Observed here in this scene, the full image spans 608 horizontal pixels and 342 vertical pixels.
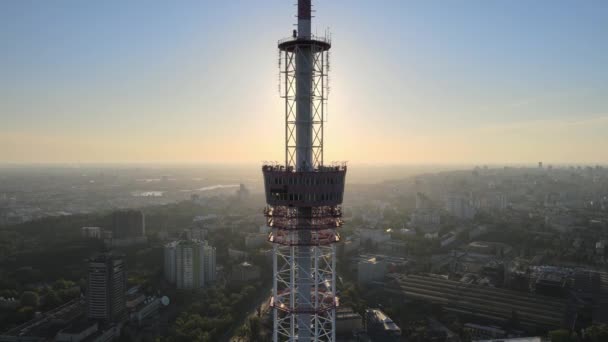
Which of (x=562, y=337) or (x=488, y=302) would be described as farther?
(x=488, y=302)

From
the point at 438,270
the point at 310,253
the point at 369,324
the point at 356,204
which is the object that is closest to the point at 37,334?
the point at 369,324

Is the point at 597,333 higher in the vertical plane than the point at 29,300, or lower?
higher

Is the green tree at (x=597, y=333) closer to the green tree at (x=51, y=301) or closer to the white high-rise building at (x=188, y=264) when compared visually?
the white high-rise building at (x=188, y=264)

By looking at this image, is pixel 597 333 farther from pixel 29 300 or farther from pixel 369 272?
pixel 29 300

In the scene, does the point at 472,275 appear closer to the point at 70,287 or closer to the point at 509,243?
the point at 509,243

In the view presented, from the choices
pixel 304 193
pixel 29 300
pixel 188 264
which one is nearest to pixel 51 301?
pixel 29 300

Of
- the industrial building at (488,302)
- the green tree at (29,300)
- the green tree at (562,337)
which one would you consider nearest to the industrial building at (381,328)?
the industrial building at (488,302)

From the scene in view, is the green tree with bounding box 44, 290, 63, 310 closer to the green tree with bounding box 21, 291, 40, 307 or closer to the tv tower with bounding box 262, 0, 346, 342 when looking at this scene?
the green tree with bounding box 21, 291, 40, 307

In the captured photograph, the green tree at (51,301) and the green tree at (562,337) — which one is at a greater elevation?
the green tree at (562,337)
